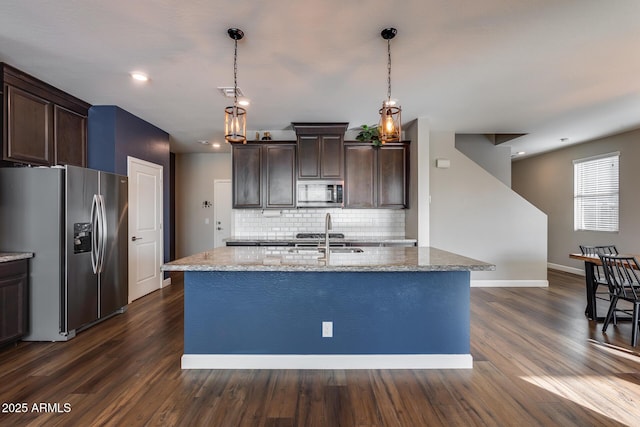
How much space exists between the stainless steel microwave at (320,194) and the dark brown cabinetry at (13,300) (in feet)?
11.0

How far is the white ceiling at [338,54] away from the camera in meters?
2.26

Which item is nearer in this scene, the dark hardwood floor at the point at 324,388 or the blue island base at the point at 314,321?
the dark hardwood floor at the point at 324,388

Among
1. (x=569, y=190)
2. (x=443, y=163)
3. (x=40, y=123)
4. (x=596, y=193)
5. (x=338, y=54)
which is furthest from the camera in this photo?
(x=569, y=190)

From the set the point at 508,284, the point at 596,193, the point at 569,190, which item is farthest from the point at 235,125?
the point at 569,190

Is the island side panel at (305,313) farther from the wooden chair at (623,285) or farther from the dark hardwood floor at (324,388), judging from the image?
the wooden chair at (623,285)

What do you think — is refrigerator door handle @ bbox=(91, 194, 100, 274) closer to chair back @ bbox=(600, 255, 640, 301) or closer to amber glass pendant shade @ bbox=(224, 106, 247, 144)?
amber glass pendant shade @ bbox=(224, 106, 247, 144)

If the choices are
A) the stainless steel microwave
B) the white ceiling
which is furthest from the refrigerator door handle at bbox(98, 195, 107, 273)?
the stainless steel microwave

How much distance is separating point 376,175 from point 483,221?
6.60ft

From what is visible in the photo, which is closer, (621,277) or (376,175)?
(621,277)

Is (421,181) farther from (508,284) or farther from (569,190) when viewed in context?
(569,190)

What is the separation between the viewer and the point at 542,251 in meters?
5.44

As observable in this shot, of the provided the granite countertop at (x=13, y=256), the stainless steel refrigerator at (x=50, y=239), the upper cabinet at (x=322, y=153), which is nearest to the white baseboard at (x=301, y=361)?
the stainless steel refrigerator at (x=50, y=239)

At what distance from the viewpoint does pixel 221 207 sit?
23.8ft

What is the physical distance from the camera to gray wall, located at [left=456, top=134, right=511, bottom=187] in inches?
259
